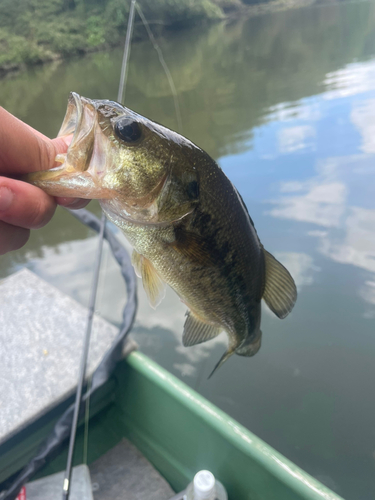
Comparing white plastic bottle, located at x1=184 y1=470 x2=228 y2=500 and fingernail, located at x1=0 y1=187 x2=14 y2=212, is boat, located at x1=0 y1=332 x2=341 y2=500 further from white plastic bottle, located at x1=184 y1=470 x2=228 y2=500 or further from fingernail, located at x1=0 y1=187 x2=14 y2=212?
fingernail, located at x1=0 y1=187 x2=14 y2=212

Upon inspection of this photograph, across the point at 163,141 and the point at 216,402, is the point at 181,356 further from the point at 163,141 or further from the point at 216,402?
the point at 163,141

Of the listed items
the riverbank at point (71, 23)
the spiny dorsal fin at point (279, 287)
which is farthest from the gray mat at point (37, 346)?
the riverbank at point (71, 23)

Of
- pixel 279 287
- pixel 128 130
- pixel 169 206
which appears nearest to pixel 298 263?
pixel 279 287

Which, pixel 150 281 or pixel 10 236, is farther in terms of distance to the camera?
pixel 150 281

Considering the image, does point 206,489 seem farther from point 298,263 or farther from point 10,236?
point 298,263

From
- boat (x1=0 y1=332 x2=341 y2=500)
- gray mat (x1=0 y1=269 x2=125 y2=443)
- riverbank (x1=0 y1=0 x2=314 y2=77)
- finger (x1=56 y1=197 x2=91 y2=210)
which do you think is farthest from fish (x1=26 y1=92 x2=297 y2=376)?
riverbank (x1=0 y1=0 x2=314 y2=77)

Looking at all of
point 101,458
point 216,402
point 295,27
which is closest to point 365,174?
point 216,402

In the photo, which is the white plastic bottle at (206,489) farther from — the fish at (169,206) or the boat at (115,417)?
the fish at (169,206)
